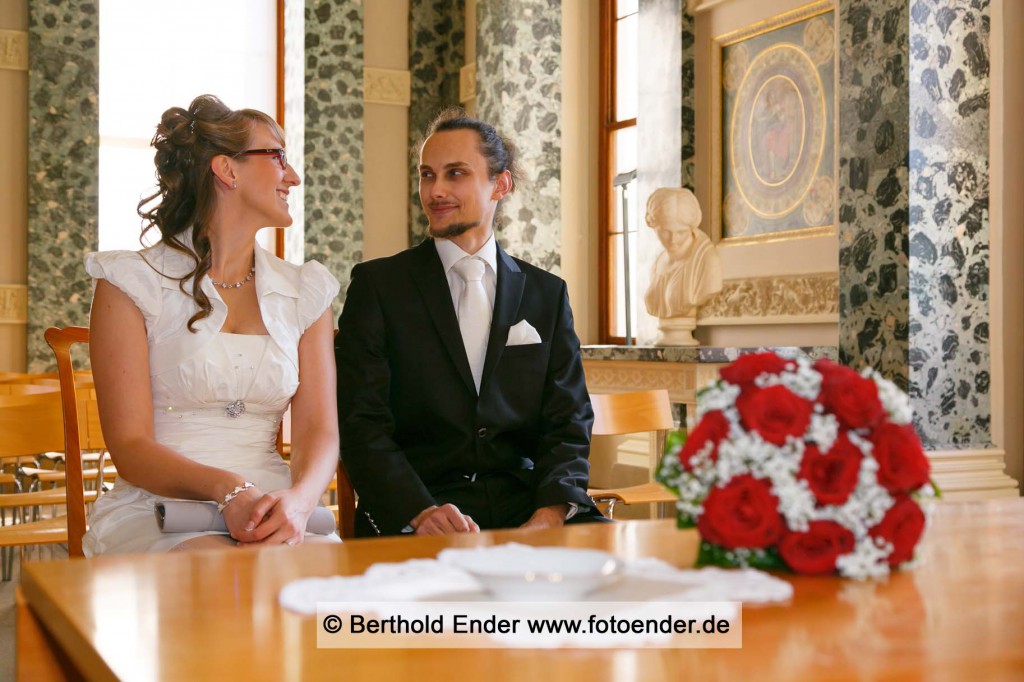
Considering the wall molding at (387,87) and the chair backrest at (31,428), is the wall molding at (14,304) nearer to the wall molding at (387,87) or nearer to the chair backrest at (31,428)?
the wall molding at (387,87)

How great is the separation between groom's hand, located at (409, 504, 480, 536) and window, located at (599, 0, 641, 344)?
251 inches

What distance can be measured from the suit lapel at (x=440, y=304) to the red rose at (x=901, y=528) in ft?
4.98

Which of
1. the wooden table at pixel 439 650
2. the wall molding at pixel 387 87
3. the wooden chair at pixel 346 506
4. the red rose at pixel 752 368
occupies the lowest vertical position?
the wooden chair at pixel 346 506

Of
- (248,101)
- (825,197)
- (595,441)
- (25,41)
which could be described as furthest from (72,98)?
(825,197)

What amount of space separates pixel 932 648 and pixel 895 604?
0.60 ft

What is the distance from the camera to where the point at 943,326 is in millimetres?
4754

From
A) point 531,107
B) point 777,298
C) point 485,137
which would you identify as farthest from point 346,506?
point 531,107

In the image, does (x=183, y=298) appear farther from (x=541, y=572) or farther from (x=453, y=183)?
(x=541, y=572)

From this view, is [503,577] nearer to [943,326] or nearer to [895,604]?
[895,604]

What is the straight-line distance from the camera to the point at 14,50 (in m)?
Result: 8.96

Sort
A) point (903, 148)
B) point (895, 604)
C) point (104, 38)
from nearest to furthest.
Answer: point (895, 604) → point (903, 148) → point (104, 38)

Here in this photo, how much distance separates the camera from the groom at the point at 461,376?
9.03 feet

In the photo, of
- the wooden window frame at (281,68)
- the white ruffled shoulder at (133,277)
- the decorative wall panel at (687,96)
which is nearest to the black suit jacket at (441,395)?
the white ruffled shoulder at (133,277)

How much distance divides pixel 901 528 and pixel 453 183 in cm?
183
